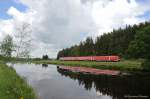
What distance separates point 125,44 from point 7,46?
3372 inches

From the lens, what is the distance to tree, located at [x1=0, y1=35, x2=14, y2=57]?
55963 mm

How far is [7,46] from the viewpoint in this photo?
56.1 meters

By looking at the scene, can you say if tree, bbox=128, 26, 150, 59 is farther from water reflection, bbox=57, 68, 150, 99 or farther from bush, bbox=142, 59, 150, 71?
water reflection, bbox=57, 68, 150, 99

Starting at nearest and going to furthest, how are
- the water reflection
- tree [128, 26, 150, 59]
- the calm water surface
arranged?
the calm water surface
the water reflection
tree [128, 26, 150, 59]

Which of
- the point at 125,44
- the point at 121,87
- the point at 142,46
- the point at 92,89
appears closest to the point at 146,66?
the point at 142,46

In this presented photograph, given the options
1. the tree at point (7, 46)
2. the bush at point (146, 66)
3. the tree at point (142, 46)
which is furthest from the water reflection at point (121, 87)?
the tree at point (142, 46)

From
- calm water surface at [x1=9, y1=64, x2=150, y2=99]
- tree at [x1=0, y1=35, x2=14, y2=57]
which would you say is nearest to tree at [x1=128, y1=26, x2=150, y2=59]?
calm water surface at [x1=9, y1=64, x2=150, y2=99]

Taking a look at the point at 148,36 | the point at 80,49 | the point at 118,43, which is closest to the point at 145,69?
the point at 148,36

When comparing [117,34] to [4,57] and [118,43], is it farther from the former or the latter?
[4,57]

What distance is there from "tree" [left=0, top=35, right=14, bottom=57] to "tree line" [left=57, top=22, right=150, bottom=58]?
3447cm

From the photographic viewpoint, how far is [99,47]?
534 feet

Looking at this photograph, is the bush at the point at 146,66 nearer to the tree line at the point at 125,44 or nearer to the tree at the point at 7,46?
the tree line at the point at 125,44

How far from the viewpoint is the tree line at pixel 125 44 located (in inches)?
2911

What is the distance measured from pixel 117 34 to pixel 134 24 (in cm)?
1070
